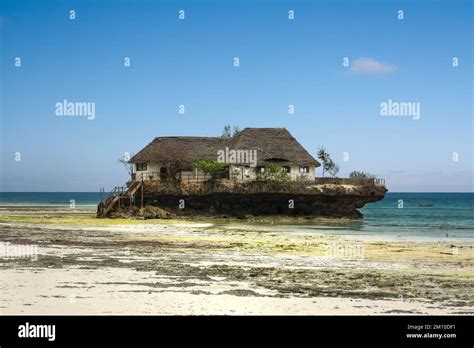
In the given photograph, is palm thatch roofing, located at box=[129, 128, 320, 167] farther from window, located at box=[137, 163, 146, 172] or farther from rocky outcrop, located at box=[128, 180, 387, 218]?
rocky outcrop, located at box=[128, 180, 387, 218]

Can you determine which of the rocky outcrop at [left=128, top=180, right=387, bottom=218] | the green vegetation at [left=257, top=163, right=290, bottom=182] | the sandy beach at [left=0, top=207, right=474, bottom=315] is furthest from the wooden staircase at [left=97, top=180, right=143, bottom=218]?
the sandy beach at [left=0, top=207, right=474, bottom=315]

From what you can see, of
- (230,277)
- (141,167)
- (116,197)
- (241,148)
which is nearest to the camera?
(230,277)

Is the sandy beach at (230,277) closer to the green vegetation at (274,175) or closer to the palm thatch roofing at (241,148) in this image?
the green vegetation at (274,175)

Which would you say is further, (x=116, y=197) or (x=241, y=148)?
(x=241, y=148)

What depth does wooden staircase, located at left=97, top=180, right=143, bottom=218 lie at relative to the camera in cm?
5509

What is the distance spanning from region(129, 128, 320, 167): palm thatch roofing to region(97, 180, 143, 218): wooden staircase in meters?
6.41

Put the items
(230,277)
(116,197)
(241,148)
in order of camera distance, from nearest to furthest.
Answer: (230,277), (116,197), (241,148)

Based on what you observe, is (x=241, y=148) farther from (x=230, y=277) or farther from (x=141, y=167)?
(x=230, y=277)

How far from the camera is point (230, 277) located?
61.6 ft

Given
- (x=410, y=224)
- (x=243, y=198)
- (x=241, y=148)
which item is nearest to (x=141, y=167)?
(x=241, y=148)

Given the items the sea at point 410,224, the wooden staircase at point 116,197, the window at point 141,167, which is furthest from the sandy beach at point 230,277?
the window at point 141,167

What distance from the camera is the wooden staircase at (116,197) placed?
5509cm

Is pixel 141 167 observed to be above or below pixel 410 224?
above

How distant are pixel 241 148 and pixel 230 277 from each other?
47.8 metres
